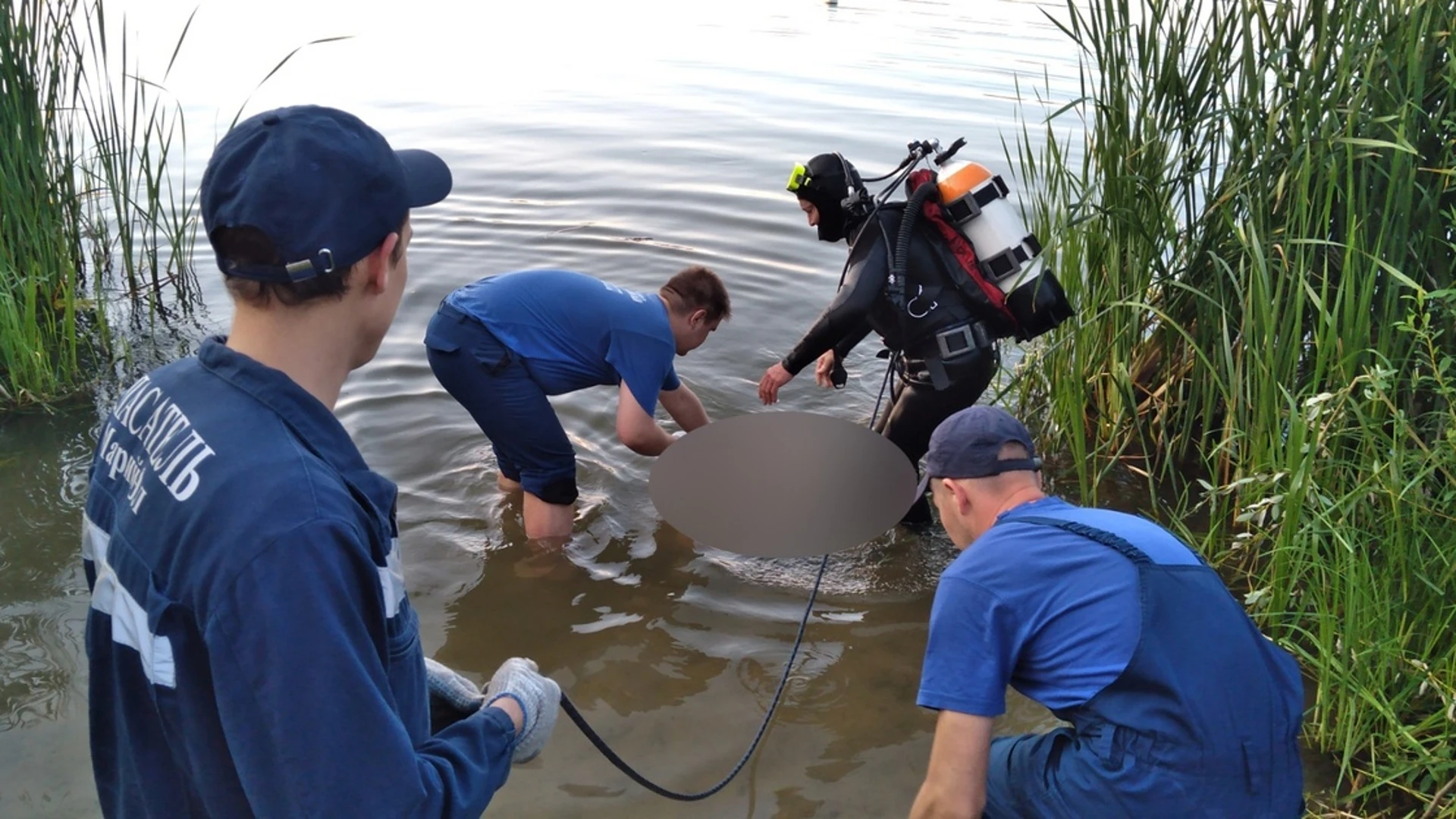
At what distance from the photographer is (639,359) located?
4184 millimetres

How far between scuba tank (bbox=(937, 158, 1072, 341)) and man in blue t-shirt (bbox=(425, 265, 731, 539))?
99cm

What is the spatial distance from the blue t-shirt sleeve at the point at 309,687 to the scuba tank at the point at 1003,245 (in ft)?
11.0

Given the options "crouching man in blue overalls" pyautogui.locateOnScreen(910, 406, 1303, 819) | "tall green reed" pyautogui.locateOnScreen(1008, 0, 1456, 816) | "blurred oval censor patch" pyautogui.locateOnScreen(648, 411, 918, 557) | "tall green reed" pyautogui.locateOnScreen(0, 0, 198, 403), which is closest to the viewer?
"crouching man in blue overalls" pyautogui.locateOnScreen(910, 406, 1303, 819)

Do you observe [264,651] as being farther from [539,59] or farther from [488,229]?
[539,59]

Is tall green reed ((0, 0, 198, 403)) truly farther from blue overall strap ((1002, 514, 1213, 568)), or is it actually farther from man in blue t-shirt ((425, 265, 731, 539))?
blue overall strap ((1002, 514, 1213, 568))

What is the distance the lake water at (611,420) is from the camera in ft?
11.3

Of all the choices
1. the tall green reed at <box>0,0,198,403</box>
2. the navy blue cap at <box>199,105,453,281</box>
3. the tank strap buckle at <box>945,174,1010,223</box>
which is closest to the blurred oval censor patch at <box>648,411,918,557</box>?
the tank strap buckle at <box>945,174,1010,223</box>

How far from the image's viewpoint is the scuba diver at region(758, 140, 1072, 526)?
4.23 m

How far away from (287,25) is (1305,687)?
44.0ft

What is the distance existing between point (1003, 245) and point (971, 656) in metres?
2.27

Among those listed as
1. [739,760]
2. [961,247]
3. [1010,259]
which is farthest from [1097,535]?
[961,247]

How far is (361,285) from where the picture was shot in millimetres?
1475

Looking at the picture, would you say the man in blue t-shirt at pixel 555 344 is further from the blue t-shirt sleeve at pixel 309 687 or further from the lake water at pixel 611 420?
the blue t-shirt sleeve at pixel 309 687

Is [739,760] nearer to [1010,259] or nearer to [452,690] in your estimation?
[452,690]
